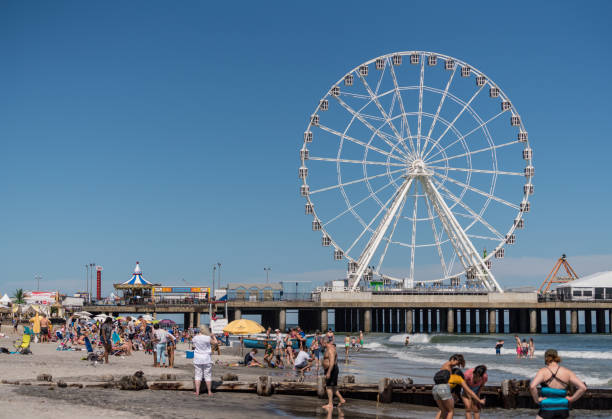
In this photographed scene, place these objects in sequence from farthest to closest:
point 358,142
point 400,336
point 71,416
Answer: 1. point 400,336
2. point 358,142
3. point 71,416

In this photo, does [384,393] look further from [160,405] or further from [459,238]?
[459,238]

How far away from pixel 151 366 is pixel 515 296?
177 feet

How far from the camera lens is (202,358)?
15.1 metres

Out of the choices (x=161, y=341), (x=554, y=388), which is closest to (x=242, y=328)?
(x=161, y=341)

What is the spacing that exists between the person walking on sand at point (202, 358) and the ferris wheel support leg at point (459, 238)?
47.6 meters

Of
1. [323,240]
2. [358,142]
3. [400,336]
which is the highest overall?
[358,142]

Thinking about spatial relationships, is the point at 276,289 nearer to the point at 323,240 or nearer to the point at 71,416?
the point at 323,240

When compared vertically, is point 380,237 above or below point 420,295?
above

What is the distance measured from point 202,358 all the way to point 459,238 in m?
51.2

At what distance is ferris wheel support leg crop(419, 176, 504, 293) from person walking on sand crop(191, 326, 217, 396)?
156 feet

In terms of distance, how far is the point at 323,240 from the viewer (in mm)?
62781

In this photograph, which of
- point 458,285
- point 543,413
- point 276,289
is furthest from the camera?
point 276,289

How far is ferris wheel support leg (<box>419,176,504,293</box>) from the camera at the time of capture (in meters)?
62.1

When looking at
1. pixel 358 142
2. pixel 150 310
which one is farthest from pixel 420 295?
pixel 150 310
